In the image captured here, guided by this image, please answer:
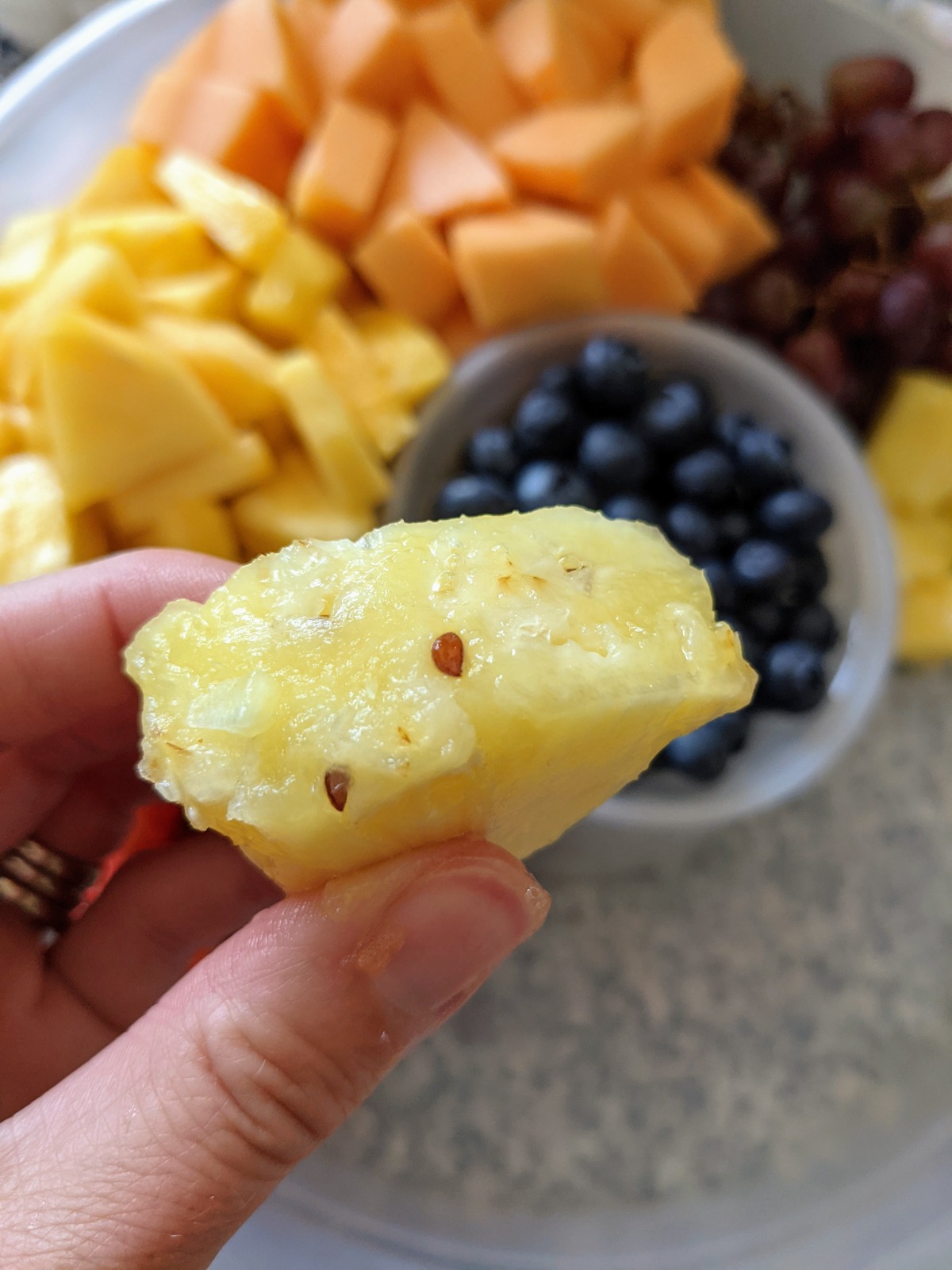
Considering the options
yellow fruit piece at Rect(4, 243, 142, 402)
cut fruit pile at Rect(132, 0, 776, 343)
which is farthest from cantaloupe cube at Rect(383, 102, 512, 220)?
yellow fruit piece at Rect(4, 243, 142, 402)

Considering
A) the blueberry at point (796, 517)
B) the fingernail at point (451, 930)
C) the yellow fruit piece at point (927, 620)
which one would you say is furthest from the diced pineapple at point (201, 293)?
the yellow fruit piece at point (927, 620)

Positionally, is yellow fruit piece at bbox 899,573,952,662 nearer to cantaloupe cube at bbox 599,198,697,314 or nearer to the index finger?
cantaloupe cube at bbox 599,198,697,314

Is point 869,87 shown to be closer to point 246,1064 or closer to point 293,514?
point 293,514

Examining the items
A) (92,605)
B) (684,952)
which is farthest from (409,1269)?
(92,605)

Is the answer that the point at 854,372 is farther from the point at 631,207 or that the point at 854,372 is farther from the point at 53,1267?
the point at 53,1267

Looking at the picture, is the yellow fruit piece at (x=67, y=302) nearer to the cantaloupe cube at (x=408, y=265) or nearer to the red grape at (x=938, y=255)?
the cantaloupe cube at (x=408, y=265)
